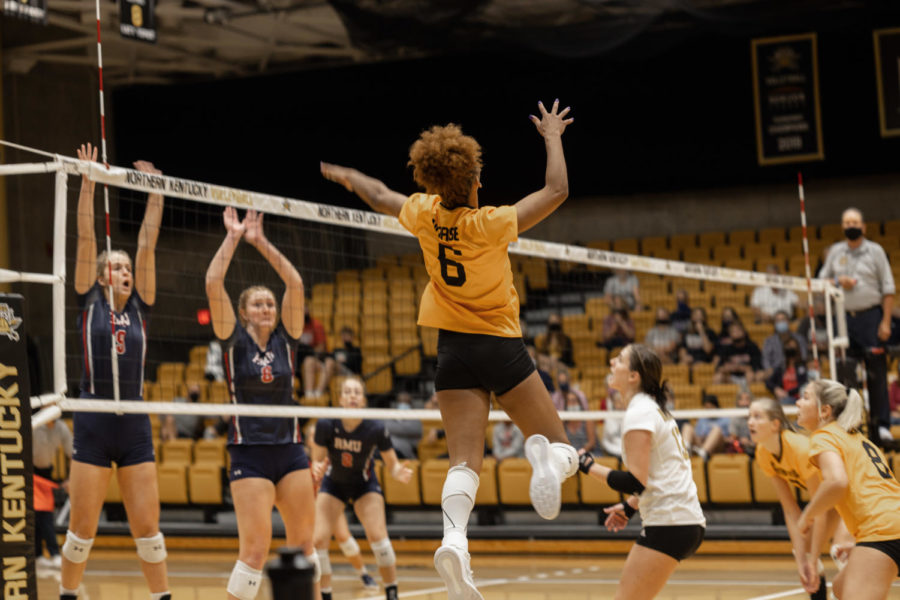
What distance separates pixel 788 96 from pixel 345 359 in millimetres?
7534

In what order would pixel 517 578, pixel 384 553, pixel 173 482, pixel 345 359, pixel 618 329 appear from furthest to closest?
pixel 345 359
pixel 618 329
pixel 173 482
pixel 517 578
pixel 384 553

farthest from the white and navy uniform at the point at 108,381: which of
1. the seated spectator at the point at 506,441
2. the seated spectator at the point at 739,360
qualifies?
the seated spectator at the point at 739,360

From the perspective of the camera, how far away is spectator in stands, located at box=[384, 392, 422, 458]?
13.3m

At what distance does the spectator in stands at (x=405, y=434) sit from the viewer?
13328 mm

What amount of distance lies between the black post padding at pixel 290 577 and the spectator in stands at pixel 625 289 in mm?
12410

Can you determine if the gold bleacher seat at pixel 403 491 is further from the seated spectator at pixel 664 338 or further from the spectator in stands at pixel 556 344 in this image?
the seated spectator at pixel 664 338

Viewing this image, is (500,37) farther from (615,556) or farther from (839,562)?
(839,562)

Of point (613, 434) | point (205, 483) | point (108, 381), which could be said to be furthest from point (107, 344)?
point (205, 483)

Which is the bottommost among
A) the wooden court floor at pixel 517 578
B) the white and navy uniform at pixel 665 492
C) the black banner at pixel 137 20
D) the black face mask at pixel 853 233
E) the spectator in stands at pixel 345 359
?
the wooden court floor at pixel 517 578

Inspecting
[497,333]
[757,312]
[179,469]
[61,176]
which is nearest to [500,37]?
[757,312]

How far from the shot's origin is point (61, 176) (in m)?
5.74

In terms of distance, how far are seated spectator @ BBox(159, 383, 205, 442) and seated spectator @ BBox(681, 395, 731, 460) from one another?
6.37 meters

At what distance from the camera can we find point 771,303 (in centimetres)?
1443

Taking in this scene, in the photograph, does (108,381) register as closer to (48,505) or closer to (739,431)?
(48,505)
